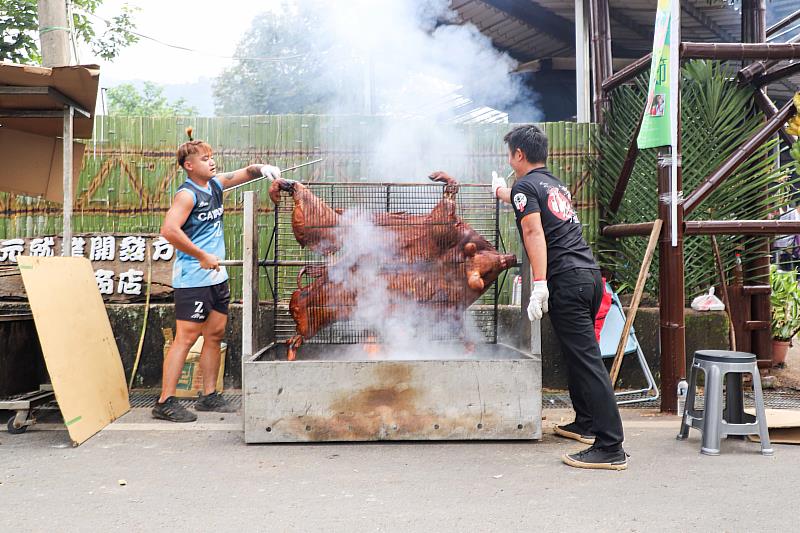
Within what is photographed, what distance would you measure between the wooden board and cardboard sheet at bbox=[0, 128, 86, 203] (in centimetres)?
129

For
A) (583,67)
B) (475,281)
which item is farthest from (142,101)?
(475,281)

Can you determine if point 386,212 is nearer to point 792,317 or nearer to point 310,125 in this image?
point 310,125

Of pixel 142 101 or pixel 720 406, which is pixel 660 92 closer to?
pixel 720 406

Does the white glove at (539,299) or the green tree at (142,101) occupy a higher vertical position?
the green tree at (142,101)

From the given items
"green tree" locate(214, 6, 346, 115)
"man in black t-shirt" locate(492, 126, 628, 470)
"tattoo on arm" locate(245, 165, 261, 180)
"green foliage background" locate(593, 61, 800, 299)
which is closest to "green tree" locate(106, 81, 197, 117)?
"green tree" locate(214, 6, 346, 115)

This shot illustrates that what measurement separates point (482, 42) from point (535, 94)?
5.51 ft

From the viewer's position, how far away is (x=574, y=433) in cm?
501

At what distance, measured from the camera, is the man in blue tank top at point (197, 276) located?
5.47 meters

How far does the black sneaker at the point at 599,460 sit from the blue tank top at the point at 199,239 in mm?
3262

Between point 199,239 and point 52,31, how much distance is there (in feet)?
11.8

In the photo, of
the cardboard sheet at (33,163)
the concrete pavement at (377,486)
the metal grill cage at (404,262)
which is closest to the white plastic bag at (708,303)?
the concrete pavement at (377,486)

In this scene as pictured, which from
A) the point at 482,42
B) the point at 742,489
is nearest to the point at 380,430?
the point at 742,489

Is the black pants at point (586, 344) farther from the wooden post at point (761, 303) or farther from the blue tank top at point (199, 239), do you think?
the wooden post at point (761, 303)

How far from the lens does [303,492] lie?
12.6ft
